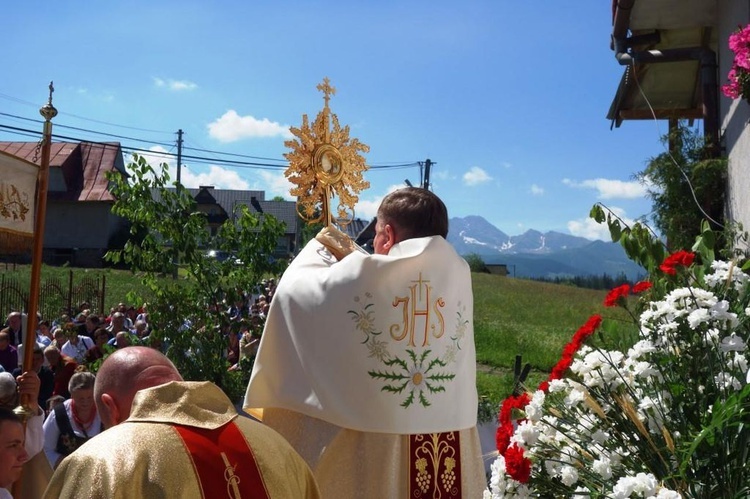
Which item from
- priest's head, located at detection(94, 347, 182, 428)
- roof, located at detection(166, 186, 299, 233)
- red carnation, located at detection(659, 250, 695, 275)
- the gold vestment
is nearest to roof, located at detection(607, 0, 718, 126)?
red carnation, located at detection(659, 250, 695, 275)

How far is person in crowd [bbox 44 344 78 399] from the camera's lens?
9172mm

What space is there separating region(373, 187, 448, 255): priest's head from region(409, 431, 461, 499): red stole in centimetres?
96

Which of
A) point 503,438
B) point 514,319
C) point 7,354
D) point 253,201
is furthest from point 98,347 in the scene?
point 253,201

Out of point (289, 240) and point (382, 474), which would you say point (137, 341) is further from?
point (289, 240)

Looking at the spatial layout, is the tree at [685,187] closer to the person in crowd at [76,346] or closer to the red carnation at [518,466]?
the red carnation at [518,466]

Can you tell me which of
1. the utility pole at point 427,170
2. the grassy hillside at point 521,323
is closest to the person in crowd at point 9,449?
the grassy hillside at point 521,323

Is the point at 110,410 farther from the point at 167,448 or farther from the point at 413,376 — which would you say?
the point at 413,376

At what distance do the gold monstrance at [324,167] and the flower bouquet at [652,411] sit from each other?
8.26 feet

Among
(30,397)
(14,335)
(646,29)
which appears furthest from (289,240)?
(30,397)

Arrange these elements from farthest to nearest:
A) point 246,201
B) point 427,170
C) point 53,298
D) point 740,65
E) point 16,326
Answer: point 246,201 < point 427,170 < point 53,298 < point 16,326 < point 740,65

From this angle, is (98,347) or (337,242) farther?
(98,347)

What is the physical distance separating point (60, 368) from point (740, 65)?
24.5 ft

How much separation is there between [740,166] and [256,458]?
623 centimetres

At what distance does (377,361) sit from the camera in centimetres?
406
